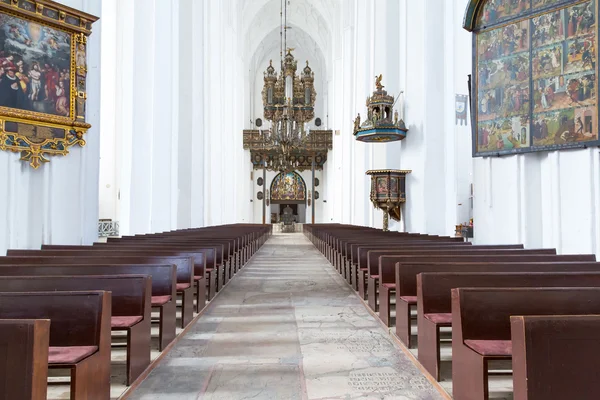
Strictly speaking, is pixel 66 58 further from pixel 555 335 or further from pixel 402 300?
pixel 555 335

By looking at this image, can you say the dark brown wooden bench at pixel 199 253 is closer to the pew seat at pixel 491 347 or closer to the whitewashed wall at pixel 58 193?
the whitewashed wall at pixel 58 193

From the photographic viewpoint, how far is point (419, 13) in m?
11.4

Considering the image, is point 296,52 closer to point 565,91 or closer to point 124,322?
point 565,91

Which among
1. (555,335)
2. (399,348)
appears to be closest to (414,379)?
(399,348)

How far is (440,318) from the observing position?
3.27 meters

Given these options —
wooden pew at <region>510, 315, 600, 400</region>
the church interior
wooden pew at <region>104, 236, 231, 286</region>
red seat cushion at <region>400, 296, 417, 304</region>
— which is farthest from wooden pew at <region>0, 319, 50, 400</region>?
wooden pew at <region>104, 236, 231, 286</region>

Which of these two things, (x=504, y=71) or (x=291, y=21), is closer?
(x=504, y=71)

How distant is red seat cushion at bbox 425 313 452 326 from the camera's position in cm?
315

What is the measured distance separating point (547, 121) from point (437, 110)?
4650 mm

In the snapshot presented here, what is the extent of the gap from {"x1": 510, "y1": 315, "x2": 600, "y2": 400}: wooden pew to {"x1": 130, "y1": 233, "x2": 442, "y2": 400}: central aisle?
3.64ft

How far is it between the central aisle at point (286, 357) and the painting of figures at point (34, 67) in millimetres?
3694

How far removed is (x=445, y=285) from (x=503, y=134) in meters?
4.71

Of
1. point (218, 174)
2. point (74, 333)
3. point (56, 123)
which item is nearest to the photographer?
point (74, 333)

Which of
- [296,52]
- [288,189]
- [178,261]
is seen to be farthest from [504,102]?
[296,52]
